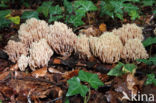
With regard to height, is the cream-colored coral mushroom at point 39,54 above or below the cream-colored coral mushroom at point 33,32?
below

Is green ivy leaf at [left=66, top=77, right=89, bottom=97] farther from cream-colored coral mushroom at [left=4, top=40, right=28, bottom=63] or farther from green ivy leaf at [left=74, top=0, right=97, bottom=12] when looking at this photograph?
green ivy leaf at [left=74, top=0, right=97, bottom=12]

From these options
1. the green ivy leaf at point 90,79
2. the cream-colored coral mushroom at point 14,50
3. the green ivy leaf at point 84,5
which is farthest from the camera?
the green ivy leaf at point 84,5

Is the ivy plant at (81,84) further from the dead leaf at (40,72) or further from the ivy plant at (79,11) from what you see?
the ivy plant at (79,11)

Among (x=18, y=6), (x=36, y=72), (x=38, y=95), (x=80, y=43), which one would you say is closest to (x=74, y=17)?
(x=80, y=43)

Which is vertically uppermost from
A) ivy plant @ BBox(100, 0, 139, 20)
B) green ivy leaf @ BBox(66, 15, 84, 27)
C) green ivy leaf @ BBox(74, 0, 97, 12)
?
green ivy leaf @ BBox(74, 0, 97, 12)

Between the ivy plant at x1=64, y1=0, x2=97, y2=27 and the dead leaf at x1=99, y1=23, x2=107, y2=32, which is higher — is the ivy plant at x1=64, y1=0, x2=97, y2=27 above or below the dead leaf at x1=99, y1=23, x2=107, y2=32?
above

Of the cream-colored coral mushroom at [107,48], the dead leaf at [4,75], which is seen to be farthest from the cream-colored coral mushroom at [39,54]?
the cream-colored coral mushroom at [107,48]

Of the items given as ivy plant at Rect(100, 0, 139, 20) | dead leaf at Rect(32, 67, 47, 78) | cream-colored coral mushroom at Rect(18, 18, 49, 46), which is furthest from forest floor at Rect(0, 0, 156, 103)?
ivy plant at Rect(100, 0, 139, 20)

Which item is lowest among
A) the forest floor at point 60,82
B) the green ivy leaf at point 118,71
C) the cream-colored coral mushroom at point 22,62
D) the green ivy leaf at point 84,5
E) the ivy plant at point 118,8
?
the forest floor at point 60,82
